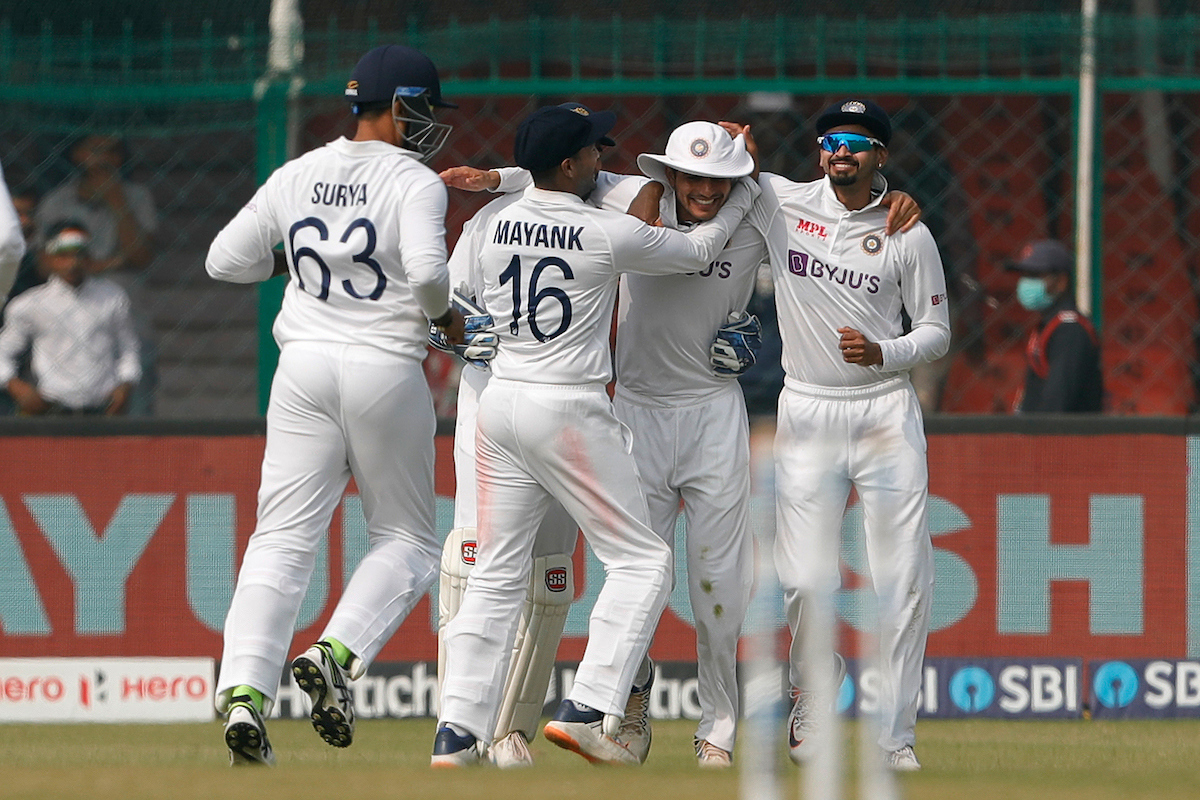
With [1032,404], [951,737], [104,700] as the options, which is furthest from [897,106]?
[104,700]

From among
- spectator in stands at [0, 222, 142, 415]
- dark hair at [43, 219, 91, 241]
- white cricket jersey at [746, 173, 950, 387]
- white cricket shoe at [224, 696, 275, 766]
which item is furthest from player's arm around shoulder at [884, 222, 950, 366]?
dark hair at [43, 219, 91, 241]

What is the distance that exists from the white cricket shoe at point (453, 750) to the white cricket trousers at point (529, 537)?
36 mm

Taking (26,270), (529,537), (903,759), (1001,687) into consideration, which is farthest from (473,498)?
(26,270)

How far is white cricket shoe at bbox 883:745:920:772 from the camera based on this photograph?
6.26 m

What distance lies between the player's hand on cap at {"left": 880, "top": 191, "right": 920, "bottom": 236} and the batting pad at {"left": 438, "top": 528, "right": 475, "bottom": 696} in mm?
1725

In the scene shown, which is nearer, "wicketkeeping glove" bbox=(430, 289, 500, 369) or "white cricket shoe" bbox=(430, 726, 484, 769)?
"white cricket shoe" bbox=(430, 726, 484, 769)

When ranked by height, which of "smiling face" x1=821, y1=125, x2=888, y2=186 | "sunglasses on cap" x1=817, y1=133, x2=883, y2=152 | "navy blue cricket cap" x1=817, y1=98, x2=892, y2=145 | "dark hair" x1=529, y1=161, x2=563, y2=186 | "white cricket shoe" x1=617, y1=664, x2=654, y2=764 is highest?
"navy blue cricket cap" x1=817, y1=98, x2=892, y2=145

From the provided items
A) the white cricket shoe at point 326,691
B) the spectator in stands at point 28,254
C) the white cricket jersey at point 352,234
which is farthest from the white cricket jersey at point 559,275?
the spectator in stands at point 28,254

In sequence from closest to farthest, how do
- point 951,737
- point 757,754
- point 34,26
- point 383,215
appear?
point 757,754 < point 383,215 < point 951,737 < point 34,26

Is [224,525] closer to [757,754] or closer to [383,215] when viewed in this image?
[383,215]

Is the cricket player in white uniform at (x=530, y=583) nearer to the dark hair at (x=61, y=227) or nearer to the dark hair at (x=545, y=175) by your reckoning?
the dark hair at (x=545, y=175)

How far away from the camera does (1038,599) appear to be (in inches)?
331

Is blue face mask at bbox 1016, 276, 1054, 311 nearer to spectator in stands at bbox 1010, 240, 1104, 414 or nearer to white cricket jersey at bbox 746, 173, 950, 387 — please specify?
spectator in stands at bbox 1010, 240, 1104, 414

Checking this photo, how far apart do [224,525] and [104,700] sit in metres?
0.90
